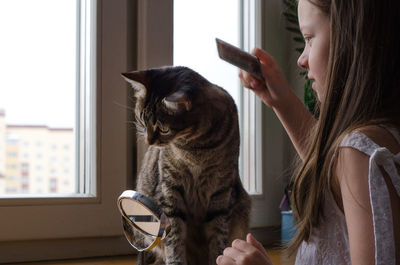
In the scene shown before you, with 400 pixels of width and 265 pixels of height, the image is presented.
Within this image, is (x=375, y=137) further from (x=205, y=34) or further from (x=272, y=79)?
(x=205, y=34)

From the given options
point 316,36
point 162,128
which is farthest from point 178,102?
point 316,36

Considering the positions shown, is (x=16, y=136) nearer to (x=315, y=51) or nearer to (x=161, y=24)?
(x=161, y=24)

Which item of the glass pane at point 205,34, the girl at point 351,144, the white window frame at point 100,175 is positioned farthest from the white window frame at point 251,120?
the girl at point 351,144

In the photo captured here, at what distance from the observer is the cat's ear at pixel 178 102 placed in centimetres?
112

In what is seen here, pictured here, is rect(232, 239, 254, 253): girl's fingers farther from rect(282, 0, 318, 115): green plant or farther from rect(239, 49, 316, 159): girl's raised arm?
rect(282, 0, 318, 115): green plant

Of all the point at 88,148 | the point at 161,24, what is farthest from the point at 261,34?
the point at 88,148

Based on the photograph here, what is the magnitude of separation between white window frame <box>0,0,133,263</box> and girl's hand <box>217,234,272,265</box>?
0.71 meters

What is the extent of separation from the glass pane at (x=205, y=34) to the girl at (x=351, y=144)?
2.61 feet

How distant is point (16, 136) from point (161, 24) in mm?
545

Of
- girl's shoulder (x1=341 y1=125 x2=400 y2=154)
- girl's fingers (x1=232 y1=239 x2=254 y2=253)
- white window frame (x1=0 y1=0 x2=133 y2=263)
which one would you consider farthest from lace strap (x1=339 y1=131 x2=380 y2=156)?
white window frame (x1=0 y1=0 x2=133 y2=263)

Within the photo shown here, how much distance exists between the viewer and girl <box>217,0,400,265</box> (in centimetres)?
71

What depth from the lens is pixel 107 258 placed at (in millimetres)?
1478

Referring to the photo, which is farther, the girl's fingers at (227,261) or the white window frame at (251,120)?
the white window frame at (251,120)

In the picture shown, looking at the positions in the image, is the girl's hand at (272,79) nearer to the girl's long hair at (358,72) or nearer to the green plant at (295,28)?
the girl's long hair at (358,72)
